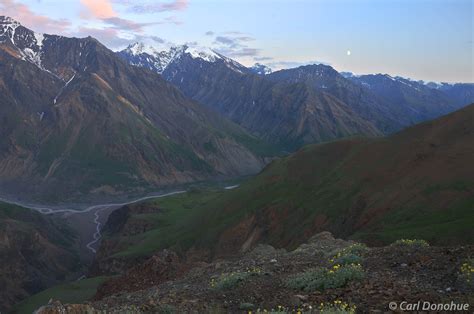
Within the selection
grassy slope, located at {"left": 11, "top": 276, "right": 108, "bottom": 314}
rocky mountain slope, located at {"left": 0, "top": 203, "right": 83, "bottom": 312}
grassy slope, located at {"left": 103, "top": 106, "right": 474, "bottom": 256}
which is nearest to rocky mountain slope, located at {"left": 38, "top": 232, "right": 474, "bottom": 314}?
grassy slope, located at {"left": 103, "top": 106, "right": 474, "bottom": 256}

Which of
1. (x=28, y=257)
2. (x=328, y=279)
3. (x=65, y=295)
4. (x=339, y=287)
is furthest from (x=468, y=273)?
(x=28, y=257)

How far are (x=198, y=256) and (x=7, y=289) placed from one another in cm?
4777

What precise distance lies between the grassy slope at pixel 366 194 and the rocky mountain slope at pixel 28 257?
1045 inches

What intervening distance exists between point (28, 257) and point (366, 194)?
3364 inches

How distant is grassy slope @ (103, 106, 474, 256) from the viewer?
41.5 meters

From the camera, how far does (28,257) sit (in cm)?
10988

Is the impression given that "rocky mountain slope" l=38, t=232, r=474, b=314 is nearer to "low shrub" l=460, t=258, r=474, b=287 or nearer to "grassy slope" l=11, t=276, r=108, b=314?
"low shrub" l=460, t=258, r=474, b=287

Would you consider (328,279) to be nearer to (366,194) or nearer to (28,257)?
(366,194)

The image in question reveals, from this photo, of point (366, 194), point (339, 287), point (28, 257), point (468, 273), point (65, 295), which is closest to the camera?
point (468, 273)

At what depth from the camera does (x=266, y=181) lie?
76.7 m

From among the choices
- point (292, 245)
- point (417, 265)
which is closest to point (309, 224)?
point (292, 245)

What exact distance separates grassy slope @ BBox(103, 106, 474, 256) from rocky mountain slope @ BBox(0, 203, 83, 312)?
87.1 ft

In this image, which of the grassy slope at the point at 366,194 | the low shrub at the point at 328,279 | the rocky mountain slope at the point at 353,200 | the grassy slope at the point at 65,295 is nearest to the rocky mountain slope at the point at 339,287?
the low shrub at the point at 328,279

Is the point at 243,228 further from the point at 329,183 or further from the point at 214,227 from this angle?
the point at 329,183
